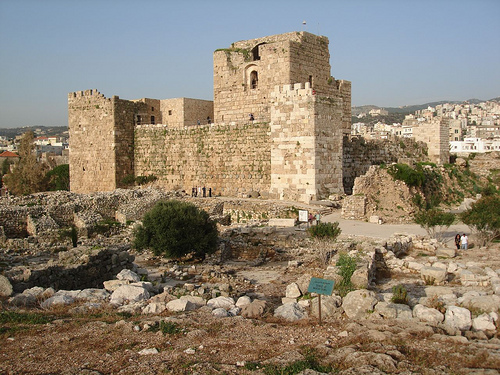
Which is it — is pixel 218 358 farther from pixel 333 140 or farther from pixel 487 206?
pixel 333 140

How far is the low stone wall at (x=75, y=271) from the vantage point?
9031 millimetres

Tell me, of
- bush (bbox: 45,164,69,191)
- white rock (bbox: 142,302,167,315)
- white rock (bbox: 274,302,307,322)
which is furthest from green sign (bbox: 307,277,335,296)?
bush (bbox: 45,164,69,191)

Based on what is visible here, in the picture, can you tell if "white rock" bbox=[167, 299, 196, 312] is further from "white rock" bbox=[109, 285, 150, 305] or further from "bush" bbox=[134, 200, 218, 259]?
"bush" bbox=[134, 200, 218, 259]

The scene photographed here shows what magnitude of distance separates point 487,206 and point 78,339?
1167cm

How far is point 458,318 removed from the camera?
6.43 meters

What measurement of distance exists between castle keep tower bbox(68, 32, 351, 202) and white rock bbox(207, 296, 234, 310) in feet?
33.3

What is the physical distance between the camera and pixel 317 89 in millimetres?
21641

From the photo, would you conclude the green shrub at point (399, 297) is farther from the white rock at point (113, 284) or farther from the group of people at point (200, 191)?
the group of people at point (200, 191)

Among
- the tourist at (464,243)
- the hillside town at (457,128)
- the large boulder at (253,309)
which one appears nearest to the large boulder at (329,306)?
the large boulder at (253,309)

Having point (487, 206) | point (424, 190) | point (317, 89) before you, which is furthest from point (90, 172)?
point (487, 206)

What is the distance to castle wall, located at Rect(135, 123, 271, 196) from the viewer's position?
19.7 m

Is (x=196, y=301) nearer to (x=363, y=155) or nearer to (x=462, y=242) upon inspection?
(x=462, y=242)

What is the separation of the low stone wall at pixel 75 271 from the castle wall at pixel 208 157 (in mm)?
9320

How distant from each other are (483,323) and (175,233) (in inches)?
320
